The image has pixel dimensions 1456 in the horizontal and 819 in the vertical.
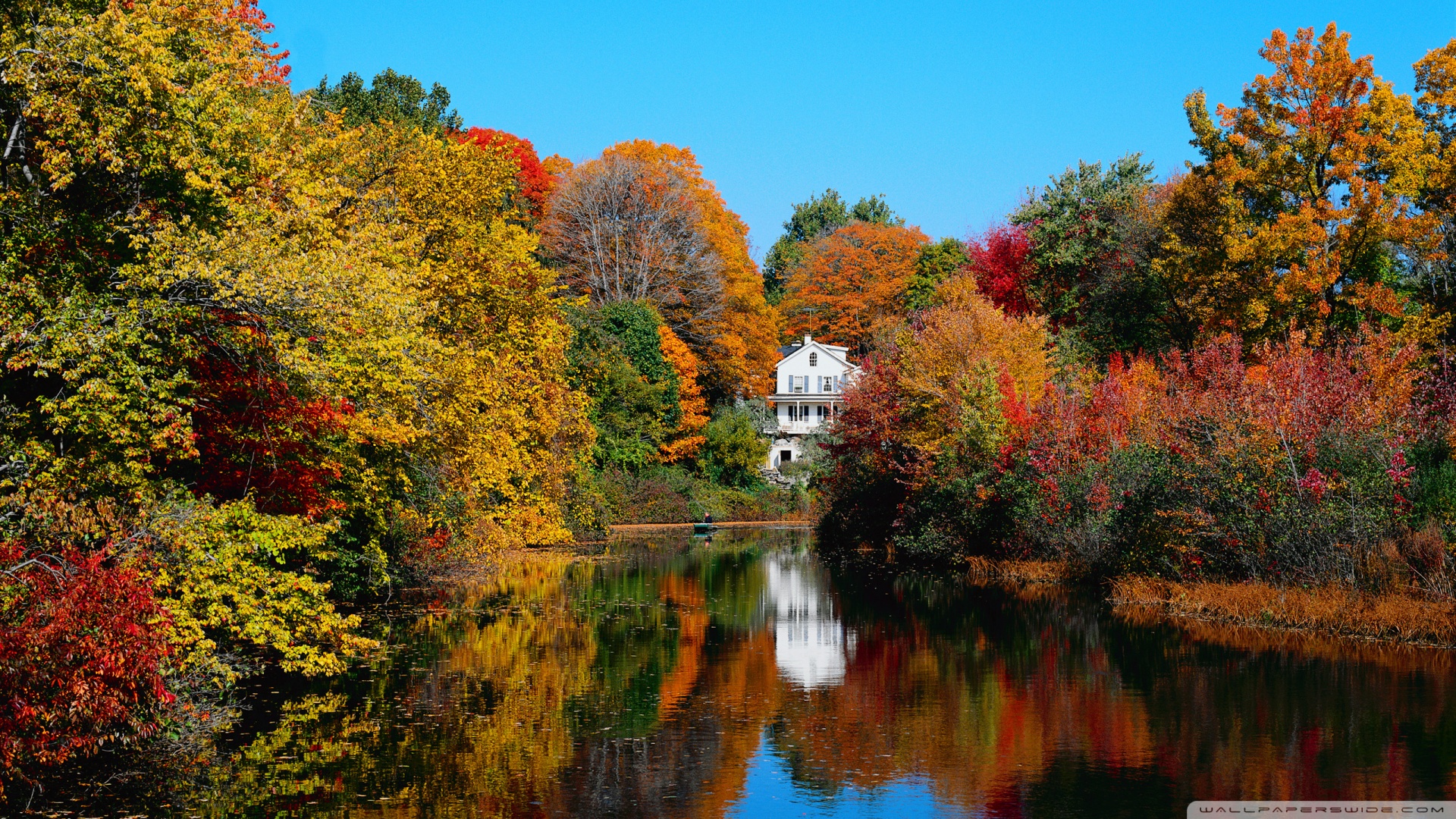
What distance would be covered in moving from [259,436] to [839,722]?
951 centimetres

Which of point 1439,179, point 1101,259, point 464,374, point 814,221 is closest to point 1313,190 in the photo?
point 1439,179

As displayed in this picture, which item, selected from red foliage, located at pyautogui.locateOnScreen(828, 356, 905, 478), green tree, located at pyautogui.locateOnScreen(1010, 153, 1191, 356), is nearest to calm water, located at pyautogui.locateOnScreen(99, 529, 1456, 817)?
red foliage, located at pyautogui.locateOnScreen(828, 356, 905, 478)

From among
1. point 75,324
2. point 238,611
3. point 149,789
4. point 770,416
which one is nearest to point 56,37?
point 75,324

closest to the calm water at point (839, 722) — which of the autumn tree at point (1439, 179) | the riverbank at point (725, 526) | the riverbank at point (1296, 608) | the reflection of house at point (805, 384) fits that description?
the riverbank at point (1296, 608)

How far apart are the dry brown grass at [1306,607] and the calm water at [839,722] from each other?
0.75 metres

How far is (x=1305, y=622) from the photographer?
2480 cm

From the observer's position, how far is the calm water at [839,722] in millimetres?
13891

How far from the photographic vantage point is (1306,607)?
24766mm

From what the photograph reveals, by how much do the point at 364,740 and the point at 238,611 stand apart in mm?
2535

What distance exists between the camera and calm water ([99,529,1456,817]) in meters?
13.9

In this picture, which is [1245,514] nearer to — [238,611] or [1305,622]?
[1305,622]

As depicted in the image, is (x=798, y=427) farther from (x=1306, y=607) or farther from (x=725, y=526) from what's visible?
(x=1306, y=607)

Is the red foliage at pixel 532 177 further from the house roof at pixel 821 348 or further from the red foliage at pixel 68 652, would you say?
the red foliage at pixel 68 652

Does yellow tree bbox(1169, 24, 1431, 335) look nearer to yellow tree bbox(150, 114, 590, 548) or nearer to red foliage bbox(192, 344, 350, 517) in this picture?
yellow tree bbox(150, 114, 590, 548)
